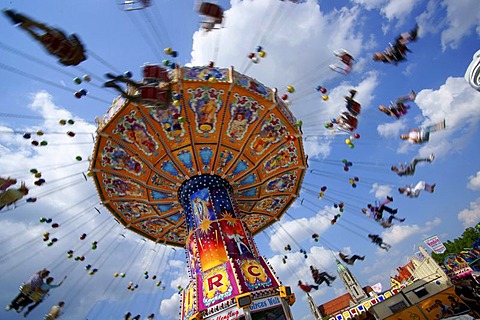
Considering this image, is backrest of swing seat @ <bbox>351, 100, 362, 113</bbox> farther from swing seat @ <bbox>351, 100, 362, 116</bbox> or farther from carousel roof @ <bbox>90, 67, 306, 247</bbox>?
carousel roof @ <bbox>90, 67, 306, 247</bbox>

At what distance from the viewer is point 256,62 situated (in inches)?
408

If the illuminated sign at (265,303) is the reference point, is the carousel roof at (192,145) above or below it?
above

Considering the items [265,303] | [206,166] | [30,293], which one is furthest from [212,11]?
[30,293]

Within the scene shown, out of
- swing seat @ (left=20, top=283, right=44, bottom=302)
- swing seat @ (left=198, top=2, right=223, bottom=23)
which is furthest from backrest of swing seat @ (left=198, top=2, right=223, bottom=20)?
swing seat @ (left=20, top=283, right=44, bottom=302)

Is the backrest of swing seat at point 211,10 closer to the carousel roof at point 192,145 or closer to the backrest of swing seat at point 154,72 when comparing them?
the backrest of swing seat at point 154,72

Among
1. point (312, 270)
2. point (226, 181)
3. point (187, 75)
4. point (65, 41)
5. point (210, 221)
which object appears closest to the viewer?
point (65, 41)

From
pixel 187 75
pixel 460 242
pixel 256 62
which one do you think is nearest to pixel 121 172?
pixel 187 75

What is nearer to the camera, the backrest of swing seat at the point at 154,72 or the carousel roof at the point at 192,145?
the backrest of swing seat at the point at 154,72

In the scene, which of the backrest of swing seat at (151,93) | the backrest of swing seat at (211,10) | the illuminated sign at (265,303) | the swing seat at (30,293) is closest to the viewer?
the backrest of swing seat at (211,10)

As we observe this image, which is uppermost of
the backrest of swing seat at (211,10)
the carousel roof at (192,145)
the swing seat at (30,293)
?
the carousel roof at (192,145)

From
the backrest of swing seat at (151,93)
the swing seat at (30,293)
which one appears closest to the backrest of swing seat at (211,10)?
Answer: the backrest of swing seat at (151,93)

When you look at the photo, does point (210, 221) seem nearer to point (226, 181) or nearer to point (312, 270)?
point (226, 181)

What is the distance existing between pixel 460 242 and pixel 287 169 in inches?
2187

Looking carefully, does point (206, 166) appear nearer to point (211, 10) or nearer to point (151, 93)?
point (151, 93)
